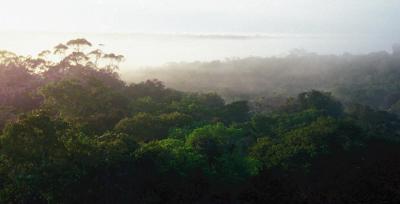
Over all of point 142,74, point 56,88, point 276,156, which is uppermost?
point 56,88

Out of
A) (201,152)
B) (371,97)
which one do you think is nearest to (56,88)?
(201,152)

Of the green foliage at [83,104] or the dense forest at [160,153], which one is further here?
the green foliage at [83,104]

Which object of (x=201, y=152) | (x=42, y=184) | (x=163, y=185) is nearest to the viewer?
(x=42, y=184)

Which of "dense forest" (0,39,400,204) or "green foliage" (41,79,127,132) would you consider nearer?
"dense forest" (0,39,400,204)

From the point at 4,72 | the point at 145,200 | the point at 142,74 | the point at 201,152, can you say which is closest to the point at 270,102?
the point at 4,72

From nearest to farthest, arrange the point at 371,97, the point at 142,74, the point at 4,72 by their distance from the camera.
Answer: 1. the point at 4,72
2. the point at 371,97
3. the point at 142,74

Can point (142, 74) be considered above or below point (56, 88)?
below

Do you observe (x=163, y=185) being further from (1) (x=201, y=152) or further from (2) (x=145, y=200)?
(1) (x=201, y=152)

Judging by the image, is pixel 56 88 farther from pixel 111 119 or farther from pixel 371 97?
pixel 371 97

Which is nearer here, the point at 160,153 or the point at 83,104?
the point at 160,153

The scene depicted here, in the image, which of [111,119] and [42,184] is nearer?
[42,184]
